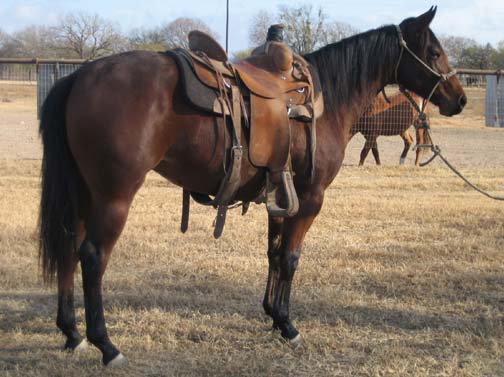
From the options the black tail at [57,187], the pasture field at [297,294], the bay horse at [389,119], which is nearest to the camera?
the black tail at [57,187]

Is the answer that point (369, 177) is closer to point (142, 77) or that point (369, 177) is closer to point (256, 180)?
point (256, 180)

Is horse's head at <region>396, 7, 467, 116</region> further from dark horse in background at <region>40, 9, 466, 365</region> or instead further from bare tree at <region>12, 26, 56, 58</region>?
bare tree at <region>12, 26, 56, 58</region>

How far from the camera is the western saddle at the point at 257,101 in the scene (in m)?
3.59

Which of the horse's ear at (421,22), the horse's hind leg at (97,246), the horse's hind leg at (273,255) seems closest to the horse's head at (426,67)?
the horse's ear at (421,22)

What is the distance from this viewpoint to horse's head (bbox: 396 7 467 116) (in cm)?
430

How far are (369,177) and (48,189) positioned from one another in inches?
325

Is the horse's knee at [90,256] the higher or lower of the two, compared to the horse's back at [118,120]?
lower

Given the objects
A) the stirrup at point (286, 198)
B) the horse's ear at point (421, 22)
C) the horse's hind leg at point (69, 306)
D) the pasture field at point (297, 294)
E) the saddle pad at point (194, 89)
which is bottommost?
the pasture field at point (297, 294)

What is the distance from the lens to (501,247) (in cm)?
625

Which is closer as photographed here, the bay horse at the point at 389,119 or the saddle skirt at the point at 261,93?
the saddle skirt at the point at 261,93

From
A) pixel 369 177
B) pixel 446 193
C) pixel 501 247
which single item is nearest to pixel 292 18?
pixel 369 177

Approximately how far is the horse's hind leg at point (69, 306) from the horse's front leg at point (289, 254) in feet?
4.16

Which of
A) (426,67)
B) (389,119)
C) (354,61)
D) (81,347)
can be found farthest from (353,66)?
(389,119)

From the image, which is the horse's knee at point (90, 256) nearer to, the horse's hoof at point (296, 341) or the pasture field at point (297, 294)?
the pasture field at point (297, 294)
